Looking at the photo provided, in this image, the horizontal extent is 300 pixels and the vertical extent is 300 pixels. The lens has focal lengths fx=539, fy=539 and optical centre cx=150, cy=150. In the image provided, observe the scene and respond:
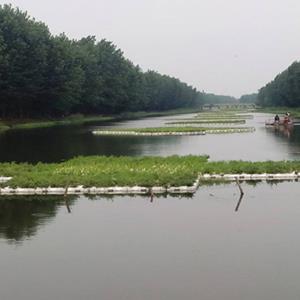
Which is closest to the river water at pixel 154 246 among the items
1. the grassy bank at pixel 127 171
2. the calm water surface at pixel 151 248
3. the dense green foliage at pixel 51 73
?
the calm water surface at pixel 151 248

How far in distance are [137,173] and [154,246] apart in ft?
29.4

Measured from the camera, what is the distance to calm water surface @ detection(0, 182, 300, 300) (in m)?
9.98

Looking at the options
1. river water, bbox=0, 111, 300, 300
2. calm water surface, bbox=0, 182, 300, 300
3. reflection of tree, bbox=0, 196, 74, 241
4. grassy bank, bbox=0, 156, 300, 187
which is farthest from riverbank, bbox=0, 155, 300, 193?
calm water surface, bbox=0, 182, 300, 300

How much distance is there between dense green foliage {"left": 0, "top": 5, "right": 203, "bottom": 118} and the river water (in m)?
49.7

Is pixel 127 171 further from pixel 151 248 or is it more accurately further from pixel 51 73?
pixel 51 73

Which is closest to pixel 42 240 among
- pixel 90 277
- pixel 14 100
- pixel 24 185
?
pixel 90 277

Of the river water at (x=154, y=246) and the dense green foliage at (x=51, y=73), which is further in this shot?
the dense green foliage at (x=51, y=73)

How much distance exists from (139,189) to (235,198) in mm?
3483

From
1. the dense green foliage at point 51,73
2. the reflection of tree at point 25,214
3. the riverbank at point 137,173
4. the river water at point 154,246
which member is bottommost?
the river water at point 154,246

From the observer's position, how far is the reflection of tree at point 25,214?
46.8 feet

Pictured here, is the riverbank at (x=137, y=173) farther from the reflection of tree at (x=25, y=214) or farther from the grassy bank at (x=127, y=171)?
the reflection of tree at (x=25, y=214)

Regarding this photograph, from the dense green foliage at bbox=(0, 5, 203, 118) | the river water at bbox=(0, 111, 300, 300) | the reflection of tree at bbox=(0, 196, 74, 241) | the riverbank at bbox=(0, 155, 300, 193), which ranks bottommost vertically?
the river water at bbox=(0, 111, 300, 300)

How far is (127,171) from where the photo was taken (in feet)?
72.4

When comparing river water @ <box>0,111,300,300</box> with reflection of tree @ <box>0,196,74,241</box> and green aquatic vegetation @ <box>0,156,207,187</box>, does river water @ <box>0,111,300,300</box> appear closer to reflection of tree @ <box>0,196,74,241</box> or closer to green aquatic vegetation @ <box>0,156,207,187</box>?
reflection of tree @ <box>0,196,74,241</box>
